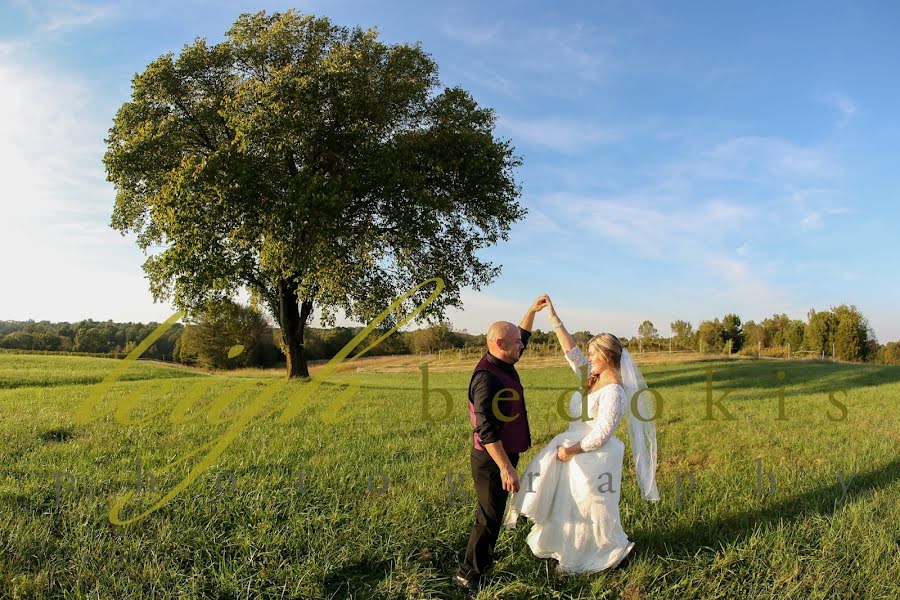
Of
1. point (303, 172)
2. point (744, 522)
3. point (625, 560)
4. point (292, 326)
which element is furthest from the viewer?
point (292, 326)

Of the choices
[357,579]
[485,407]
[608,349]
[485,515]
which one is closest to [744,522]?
[608,349]

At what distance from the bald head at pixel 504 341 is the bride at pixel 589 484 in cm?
93

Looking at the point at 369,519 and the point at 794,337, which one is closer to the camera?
the point at 369,519

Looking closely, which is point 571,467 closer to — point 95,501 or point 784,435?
point 95,501

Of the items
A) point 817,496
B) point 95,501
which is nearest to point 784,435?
point 817,496

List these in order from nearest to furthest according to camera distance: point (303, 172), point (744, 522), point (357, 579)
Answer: point (357, 579), point (744, 522), point (303, 172)

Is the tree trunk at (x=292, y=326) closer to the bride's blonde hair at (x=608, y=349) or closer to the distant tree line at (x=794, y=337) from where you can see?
the bride's blonde hair at (x=608, y=349)

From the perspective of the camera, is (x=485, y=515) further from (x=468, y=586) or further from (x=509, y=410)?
(x=509, y=410)

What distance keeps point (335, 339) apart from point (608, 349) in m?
35.0

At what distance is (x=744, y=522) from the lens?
641 centimetres

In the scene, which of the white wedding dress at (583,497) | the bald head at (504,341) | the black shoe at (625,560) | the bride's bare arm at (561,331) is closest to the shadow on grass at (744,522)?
the black shoe at (625,560)

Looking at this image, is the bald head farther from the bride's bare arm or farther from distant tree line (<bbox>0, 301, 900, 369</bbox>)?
distant tree line (<bbox>0, 301, 900, 369</bbox>)

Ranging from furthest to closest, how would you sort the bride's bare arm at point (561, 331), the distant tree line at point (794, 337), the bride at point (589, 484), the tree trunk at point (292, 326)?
the distant tree line at point (794, 337) → the tree trunk at point (292, 326) → the bride's bare arm at point (561, 331) → the bride at point (589, 484)

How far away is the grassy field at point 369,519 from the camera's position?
5.02m
